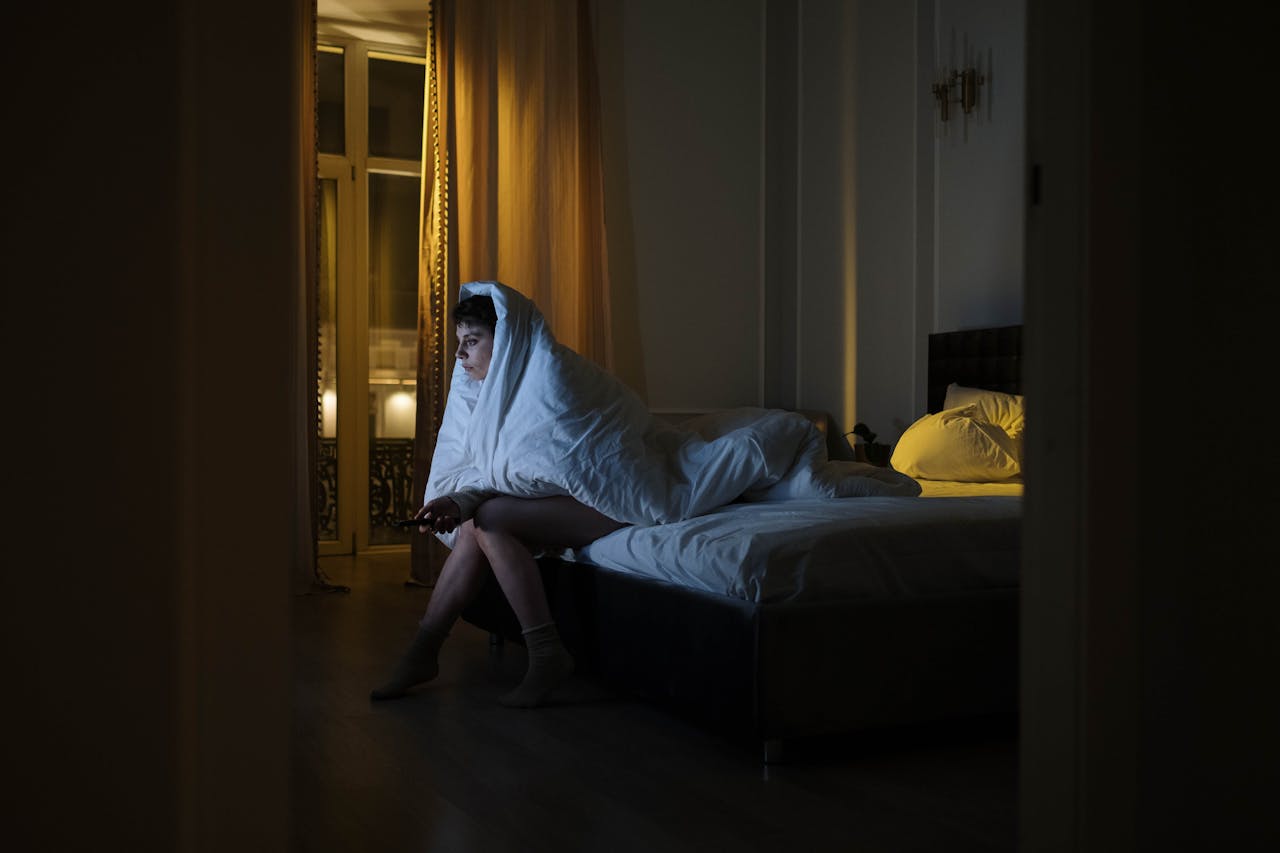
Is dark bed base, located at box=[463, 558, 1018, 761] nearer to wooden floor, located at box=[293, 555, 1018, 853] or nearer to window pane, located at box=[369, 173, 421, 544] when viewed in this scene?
wooden floor, located at box=[293, 555, 1018, 853]

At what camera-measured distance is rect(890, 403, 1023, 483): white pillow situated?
3.96m

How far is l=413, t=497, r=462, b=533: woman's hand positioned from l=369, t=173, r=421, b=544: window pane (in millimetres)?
3336

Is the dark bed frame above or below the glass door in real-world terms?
below

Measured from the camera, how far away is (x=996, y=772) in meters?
2.30

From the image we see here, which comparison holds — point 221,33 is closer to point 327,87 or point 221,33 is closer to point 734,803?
point 734,803

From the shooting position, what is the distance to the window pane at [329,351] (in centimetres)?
609

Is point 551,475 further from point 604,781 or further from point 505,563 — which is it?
point 604,781

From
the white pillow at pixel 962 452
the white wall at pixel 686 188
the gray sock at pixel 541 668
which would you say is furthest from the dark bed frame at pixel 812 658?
the white wall at pixel 686 188

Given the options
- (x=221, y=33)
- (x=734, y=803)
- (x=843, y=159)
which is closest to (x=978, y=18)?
(x=843, y=159)

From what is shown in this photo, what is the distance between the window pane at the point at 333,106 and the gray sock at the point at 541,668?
3.98 meters

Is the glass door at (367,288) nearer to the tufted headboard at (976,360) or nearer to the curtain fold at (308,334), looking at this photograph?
the curtain fold at (308,334)

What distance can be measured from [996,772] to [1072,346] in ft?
4.11

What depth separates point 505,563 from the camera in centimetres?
296

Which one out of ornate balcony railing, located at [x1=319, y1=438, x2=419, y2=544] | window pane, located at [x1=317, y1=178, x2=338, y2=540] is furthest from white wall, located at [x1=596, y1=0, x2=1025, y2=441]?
window pane, located at [x1=317, y1=178, x2=338, y2=540]
